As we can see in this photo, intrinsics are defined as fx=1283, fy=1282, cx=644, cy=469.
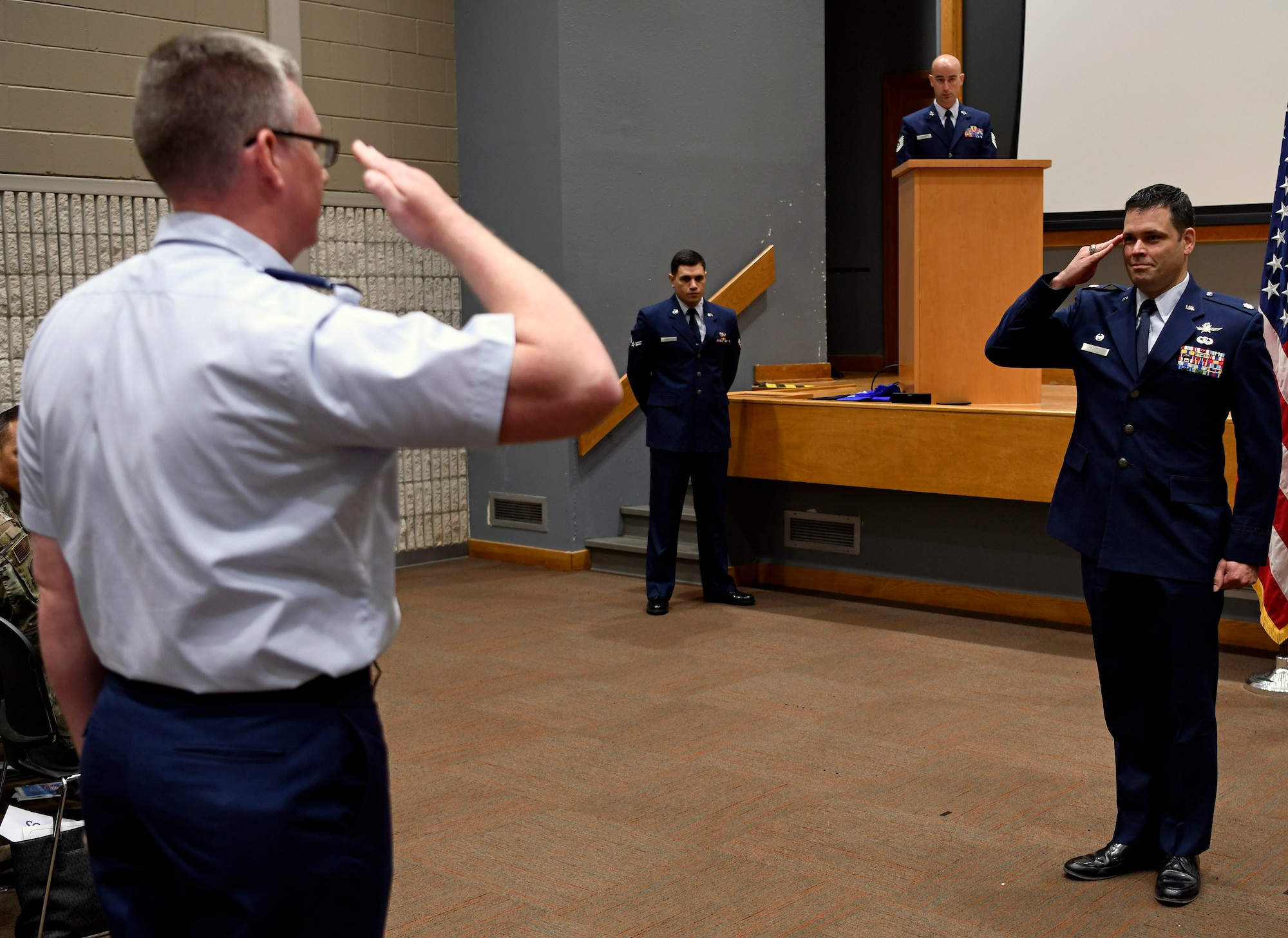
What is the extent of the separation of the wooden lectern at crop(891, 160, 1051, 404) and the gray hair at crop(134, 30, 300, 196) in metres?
4.67

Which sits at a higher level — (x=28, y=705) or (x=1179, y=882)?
(x=28, y=705)

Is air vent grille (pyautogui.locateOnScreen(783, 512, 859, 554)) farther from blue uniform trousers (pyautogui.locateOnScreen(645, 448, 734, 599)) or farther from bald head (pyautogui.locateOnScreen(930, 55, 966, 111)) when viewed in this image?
bald head (pyautogui.locateOnScreen(930, 55, 966, 111))

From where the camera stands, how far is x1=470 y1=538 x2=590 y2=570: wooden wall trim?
270 inches

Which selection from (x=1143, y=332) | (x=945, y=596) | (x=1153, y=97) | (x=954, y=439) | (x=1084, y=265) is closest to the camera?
(x=1084, y=265)

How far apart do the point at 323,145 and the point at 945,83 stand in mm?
5616

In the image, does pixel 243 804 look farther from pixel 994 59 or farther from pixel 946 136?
pixel 994 59

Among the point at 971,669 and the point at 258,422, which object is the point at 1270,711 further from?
the point at 258,422

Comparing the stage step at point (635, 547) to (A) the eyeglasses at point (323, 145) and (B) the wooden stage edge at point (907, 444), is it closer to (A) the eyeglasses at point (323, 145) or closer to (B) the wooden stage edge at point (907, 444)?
(B) the wooden stage edge at point (907, 444)

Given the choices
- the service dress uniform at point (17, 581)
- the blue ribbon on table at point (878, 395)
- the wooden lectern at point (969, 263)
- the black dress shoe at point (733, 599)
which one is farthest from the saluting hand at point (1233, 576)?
the black dress shoe at point (733, 599)

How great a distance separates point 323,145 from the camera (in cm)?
113

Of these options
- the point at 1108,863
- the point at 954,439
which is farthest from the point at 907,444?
the point at 1108,863

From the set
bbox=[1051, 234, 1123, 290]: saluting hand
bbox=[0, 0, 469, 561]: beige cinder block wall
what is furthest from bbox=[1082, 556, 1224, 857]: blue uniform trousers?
bbox=[0, 0, 469, 561]: beige cinder block wall

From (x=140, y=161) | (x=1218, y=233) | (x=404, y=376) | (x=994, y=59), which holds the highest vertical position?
(x=994, y=59)

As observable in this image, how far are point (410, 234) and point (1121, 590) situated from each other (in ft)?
7.06
